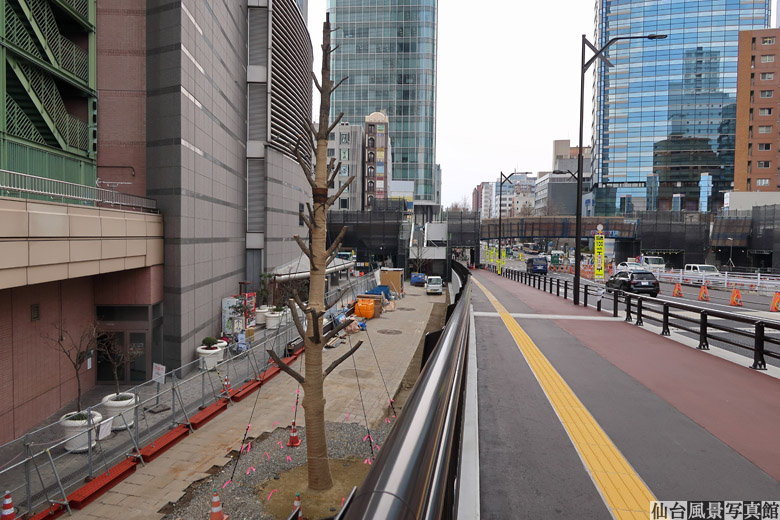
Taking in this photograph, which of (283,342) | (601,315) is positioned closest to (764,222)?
(601,315)

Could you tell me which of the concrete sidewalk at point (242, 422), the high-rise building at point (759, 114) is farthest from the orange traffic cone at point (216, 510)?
the high-rise building at point (759, 114)

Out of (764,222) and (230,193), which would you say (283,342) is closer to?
(230,193)

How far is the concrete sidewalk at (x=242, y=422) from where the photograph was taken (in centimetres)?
818

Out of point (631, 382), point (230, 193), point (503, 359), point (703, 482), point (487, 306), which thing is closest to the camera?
point (703, 482)

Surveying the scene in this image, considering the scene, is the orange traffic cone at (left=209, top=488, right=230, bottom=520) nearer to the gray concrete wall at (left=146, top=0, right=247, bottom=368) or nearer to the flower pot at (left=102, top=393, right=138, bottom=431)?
the flower pot at (left=102, top=393, right=138, bottom=431)

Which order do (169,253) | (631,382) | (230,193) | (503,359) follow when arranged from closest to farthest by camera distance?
1. (631,382)
2. (503,359)
3. (169,253)
4. (230,193)

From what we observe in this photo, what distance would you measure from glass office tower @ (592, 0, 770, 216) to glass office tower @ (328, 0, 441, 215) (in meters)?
44.0

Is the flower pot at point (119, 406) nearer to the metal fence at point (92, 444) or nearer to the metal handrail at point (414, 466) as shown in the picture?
the metal fence at point (92, 444)

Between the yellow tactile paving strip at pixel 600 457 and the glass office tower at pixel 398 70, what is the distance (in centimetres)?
9703

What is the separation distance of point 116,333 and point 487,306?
541 inches

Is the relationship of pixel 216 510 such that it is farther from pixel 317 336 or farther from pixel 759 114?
pixel 759 114

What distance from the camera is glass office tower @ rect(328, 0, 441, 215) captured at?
99625mm

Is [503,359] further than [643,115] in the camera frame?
No

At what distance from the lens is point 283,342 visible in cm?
1952
